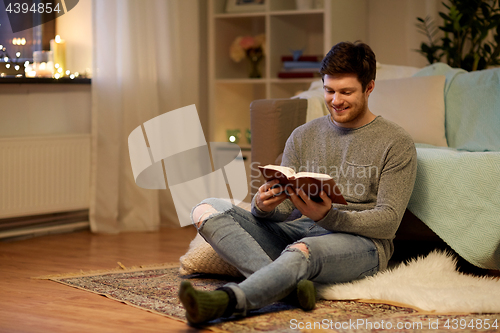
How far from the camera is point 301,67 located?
3.52 meters

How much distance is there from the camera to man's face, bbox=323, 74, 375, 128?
178 cm

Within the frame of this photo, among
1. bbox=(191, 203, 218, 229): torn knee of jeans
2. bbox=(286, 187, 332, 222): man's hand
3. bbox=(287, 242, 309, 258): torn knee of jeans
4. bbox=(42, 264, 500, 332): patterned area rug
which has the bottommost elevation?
bbox=(42, 264, 500, 332): patterned area rug

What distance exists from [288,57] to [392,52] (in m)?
0.69

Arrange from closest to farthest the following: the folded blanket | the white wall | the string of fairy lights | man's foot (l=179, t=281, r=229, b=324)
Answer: man's foot (l=179, t=281, r=229, b=324)
the folded blanket
the string of fairy lights
the white wall

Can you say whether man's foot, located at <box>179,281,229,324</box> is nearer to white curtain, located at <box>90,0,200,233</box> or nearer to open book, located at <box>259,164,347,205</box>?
open book, located at <box>259,164,347,205</box>

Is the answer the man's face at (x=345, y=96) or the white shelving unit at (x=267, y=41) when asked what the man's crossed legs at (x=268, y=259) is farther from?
the white shelving unit at (x=267, y=41)

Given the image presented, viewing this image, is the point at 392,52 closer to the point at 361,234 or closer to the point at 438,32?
the point at 438,32

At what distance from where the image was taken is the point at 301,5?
11.5 ft

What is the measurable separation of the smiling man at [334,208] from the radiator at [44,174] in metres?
1.45

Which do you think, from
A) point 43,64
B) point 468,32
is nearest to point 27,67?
point 43,64

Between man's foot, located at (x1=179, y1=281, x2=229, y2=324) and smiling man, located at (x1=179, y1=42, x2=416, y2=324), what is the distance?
0.41 ft

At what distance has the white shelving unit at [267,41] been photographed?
Result: 3.52 m

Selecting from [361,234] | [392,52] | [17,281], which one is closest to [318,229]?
[361,234]

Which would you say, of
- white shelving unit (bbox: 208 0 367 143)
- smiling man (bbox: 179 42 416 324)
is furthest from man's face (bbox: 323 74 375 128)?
white shelving unit (bbox: 208 0 367 143)
